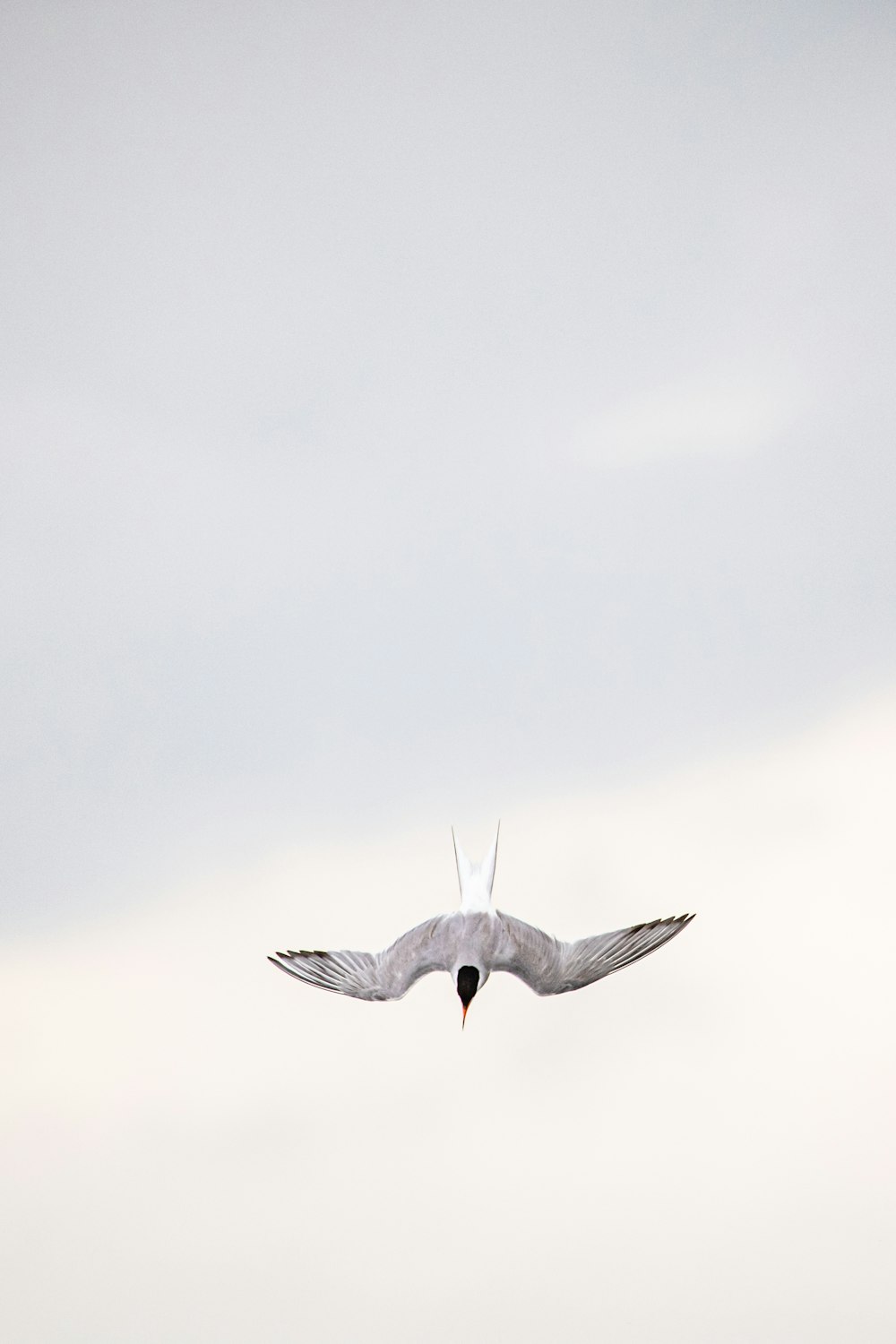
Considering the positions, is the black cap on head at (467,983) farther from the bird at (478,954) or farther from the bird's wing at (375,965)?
the bird's wing at (375,965)

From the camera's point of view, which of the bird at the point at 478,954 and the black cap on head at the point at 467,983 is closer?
the black cap on head at the point at 467,983

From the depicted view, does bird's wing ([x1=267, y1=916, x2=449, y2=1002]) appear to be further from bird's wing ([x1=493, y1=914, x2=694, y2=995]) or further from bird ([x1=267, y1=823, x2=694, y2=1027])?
bird's wing ([x1=493, y1=914, x2=694, y2=995])

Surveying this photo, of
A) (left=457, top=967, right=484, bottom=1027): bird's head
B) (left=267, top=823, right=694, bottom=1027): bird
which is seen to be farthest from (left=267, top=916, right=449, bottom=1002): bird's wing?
(left=457, top=967, right=484, bottom=1027): bird's head

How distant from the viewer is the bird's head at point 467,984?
43.6ft

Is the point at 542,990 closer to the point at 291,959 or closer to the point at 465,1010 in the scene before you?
the point at 465,1010

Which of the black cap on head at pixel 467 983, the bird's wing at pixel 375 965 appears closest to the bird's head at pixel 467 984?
the black cap on head at pixel 467 983

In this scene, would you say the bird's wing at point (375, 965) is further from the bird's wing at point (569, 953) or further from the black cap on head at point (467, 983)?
the bird's wing at point (569, 953)

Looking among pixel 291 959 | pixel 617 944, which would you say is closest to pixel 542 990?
pixel 617 944

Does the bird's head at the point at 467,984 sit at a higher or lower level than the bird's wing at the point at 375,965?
lower

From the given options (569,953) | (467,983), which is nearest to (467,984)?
(467,983)

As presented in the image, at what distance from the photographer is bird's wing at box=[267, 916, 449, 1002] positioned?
1393cm

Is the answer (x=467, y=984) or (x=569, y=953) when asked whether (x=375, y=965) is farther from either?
(x=569, y=953)

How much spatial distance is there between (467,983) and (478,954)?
292 mm

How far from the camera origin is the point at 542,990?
14.1 meters
